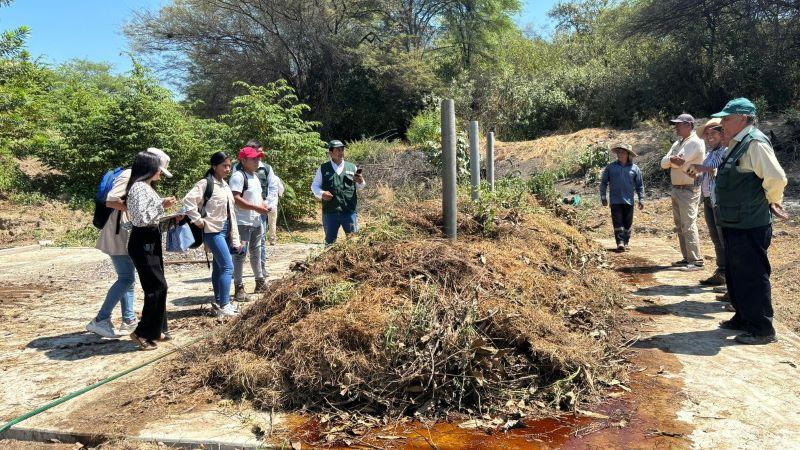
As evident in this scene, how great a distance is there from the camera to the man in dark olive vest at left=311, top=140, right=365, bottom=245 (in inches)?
253

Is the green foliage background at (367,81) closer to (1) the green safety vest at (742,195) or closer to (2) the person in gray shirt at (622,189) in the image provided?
(2) the person in gray shirt at (622,189)

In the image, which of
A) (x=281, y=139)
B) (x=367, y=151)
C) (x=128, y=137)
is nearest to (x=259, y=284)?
(x=281, y=139)

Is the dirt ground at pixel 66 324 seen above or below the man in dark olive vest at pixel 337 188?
below

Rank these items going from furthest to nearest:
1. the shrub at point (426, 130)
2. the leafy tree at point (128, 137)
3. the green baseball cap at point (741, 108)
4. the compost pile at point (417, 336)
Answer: the shrub at point (426, 130), the leafy tree at point (128, 137), the green baseball cap at point (741, 108), the compost pile at point (417, 336)

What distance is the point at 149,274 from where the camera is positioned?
15.4 ft

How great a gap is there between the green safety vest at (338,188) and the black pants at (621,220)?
3.96 metres

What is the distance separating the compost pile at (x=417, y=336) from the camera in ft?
11.2

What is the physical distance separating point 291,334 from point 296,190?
1105cm

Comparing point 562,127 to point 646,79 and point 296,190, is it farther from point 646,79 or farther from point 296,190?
point 296,190

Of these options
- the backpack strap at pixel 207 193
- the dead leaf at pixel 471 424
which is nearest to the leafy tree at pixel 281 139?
the backpack strap at pixel 207 193

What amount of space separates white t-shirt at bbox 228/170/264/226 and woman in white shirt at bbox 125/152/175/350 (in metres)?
1.10

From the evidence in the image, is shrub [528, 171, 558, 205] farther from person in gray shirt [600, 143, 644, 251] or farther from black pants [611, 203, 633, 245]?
black pants [611, 203, 633, 245]

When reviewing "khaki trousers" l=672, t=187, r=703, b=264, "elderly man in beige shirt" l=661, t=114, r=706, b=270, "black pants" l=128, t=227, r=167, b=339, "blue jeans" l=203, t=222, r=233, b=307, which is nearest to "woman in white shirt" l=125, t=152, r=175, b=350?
"black pants" l=128, t=227, r=167, b=339

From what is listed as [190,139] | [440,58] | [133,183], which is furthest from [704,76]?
[133,183]
